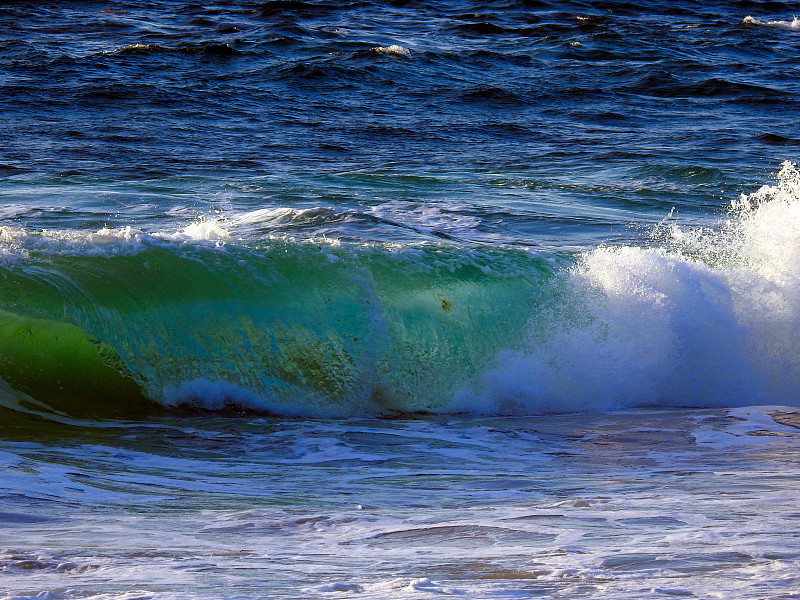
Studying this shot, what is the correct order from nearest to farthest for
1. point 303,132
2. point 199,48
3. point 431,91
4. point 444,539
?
point 444,539 → point 303,132 → point 431,91 → point 199,48

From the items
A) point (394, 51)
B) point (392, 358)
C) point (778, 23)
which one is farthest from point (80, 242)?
point (778, 23)

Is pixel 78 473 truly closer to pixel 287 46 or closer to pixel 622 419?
pixel 622 419

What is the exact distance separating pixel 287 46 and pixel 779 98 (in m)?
8.08

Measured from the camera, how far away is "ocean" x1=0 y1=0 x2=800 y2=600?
2873mm

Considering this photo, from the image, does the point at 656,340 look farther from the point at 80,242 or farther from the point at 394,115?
the point at 394,115

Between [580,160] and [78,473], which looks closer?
[78,473]

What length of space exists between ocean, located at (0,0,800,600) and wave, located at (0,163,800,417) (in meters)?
0.02

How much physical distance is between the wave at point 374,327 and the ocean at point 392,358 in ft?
0.06

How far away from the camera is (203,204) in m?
8.95

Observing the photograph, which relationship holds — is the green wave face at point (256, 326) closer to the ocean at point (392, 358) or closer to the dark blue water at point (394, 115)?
the ocean at point (392, 358)

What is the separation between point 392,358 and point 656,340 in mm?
1539

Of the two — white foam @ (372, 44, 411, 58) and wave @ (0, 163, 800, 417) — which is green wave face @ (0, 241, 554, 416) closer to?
wave @ (0, 163, 800, 417)

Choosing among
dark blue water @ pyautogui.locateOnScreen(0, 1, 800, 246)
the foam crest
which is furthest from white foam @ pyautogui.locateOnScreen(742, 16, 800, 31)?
the foam crest

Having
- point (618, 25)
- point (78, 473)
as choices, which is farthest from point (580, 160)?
point (618, 25)
